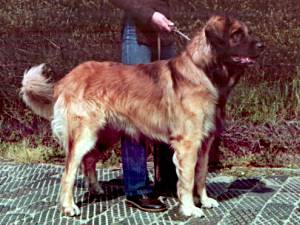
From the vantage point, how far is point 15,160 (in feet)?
22.3

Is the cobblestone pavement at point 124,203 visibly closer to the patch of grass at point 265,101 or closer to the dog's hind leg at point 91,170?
the dog's hind leg at point 91,170

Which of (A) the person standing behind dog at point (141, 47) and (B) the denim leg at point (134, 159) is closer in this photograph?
(A) the person standing behind dog at point (141, 47)

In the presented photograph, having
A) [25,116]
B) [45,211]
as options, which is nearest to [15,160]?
[25,116]

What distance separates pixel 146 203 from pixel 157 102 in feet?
2.77

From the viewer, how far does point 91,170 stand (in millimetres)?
5414

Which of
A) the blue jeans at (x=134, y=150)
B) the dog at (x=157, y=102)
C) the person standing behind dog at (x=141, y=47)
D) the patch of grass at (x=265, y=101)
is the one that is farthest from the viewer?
the patch of grass at (x=265, y=101)

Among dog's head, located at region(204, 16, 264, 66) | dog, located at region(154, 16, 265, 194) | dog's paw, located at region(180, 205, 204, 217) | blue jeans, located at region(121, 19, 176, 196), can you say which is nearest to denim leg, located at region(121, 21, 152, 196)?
blue jeans, located at region(121, 19, 176, 196)

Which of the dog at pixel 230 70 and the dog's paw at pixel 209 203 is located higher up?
the dog at pixel 230 70

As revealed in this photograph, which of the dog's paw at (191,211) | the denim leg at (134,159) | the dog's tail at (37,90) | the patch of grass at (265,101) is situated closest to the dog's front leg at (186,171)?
the dog's paw at (191,211)

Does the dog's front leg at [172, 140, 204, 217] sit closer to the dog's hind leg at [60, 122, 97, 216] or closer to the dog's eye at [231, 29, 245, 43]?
the dog's hind leg at [60, 122, 97, 216]

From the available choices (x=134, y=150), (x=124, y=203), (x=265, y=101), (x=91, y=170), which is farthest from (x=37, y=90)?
(x=265, y=101)

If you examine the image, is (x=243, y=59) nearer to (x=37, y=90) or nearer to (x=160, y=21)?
(x=160, y=21)

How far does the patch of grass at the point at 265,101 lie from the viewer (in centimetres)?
655

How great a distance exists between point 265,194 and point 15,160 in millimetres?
2910
